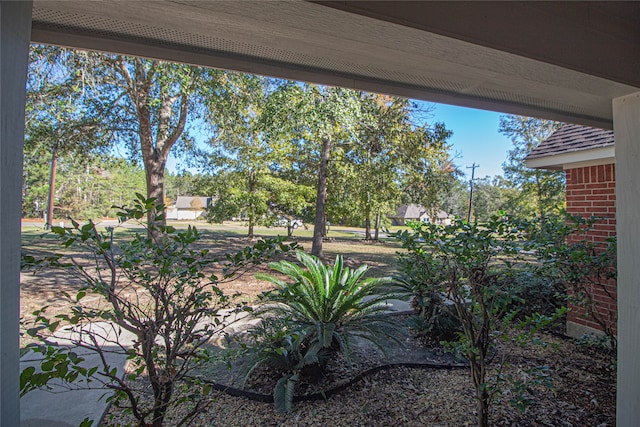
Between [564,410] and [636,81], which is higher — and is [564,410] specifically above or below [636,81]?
below

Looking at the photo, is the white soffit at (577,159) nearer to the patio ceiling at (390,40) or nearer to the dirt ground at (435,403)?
the dirt ground at (435,403)

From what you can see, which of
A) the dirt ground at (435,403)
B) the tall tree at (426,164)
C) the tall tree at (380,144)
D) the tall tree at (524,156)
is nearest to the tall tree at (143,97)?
the tall tree at (380,144)

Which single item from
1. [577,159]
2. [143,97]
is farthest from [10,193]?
[143,97]

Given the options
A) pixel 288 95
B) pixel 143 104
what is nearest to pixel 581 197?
pixel 288 95

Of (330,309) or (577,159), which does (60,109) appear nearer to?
(330,309)

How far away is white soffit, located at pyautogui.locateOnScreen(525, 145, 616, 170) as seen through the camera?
355 cm

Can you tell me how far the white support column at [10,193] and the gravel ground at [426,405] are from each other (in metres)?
1.61

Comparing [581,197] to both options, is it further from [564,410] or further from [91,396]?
[91,396]

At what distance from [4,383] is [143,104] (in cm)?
679

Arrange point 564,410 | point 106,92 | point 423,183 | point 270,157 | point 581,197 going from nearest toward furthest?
point 564,410, point 581,197, point 106,92, point 423,183, point 270,157

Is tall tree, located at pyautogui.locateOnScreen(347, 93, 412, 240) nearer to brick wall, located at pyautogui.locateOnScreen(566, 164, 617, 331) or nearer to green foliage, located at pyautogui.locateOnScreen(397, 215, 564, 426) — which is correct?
brick wall, located at pyautogui.locateOnScreen(566, 164, 617, 331)

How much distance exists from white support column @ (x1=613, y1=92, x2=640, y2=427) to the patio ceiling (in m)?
0.14

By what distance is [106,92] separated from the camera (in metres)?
6.91

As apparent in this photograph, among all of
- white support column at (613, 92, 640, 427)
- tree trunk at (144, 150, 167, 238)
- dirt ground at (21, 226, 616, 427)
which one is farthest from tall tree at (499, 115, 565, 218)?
white support column at (613, 92, 640, 427)
